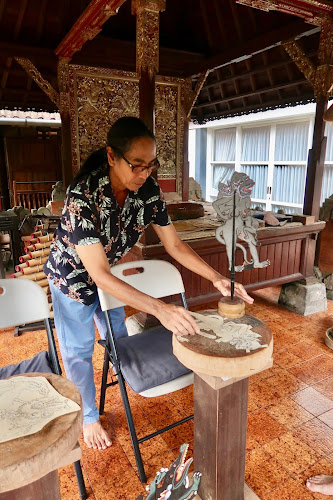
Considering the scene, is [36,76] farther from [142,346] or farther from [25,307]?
[142,346]

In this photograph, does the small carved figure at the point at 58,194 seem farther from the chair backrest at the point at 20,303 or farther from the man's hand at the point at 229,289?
the man's hand at the point at 229,289

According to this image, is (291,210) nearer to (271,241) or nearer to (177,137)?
(177,137)

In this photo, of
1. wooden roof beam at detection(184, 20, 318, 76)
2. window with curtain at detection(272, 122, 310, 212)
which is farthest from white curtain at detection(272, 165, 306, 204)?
wooden roof beam at detection(184, 20, 318, 76)

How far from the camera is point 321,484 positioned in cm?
153

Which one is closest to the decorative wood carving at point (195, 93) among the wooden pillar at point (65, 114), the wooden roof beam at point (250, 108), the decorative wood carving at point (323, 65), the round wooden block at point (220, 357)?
the wooden roof beam at point (250, 108)

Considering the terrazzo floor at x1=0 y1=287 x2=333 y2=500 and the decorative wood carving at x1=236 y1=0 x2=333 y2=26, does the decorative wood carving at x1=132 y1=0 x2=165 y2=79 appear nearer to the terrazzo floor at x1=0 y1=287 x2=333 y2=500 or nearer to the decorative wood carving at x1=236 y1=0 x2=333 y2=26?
the decorative wood carving at x1=236 y1=0 x2=333 y2=26

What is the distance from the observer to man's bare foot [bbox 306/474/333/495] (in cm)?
151

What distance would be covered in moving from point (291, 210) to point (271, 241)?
5625 millimetres

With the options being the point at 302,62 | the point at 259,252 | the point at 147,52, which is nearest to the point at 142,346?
the point at 259,252

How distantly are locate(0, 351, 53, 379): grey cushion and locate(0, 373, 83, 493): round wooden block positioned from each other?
2.22 feet

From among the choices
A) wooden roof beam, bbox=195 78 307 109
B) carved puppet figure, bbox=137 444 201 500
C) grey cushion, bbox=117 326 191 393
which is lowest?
grey cushion, bbox=117 326 191 393

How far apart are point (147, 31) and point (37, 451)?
2661 millimetres

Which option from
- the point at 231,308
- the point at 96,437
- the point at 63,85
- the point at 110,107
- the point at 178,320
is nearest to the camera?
the point at 178,320

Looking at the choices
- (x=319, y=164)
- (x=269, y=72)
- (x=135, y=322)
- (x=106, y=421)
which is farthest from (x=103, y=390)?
A: (x=269, y=72)
